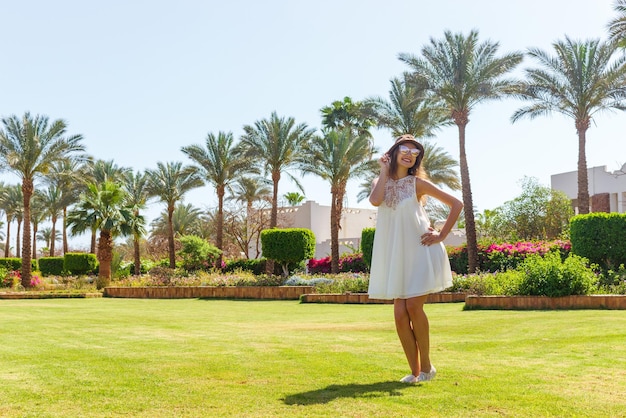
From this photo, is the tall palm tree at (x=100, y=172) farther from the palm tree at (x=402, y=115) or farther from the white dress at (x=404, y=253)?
the white dress at (x=404, y=253)

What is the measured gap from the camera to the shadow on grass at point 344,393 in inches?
173

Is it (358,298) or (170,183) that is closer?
(358,298)

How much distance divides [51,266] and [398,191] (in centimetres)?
4737

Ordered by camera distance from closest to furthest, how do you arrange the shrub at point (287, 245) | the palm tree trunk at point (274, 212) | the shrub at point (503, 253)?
1. the shrub at point (503, 253)
2. the shrub at point (287, 245)
3. the palm tree trunk at point (274, 212)

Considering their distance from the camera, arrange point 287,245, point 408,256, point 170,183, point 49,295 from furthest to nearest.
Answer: point 170,183
point 287,245
point 49,295
point 408,256

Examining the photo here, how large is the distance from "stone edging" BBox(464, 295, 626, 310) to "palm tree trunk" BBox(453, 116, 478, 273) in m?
12.0

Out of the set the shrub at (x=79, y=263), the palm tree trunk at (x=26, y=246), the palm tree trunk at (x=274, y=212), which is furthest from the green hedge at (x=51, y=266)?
the palm tree trunk at (x=274, y=212)

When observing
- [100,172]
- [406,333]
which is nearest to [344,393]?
[406,333]

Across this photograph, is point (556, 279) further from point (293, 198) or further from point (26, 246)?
point (293, 198)

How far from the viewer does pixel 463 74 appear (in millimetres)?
28297

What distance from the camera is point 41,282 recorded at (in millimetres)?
35750

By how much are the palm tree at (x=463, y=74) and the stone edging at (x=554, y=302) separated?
541 inches

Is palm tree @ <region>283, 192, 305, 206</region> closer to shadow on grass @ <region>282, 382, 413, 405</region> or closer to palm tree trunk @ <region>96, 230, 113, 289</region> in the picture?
palm tree trunk @ <region>96, 230, 113, 289</region>

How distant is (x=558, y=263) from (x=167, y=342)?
9255 mm
